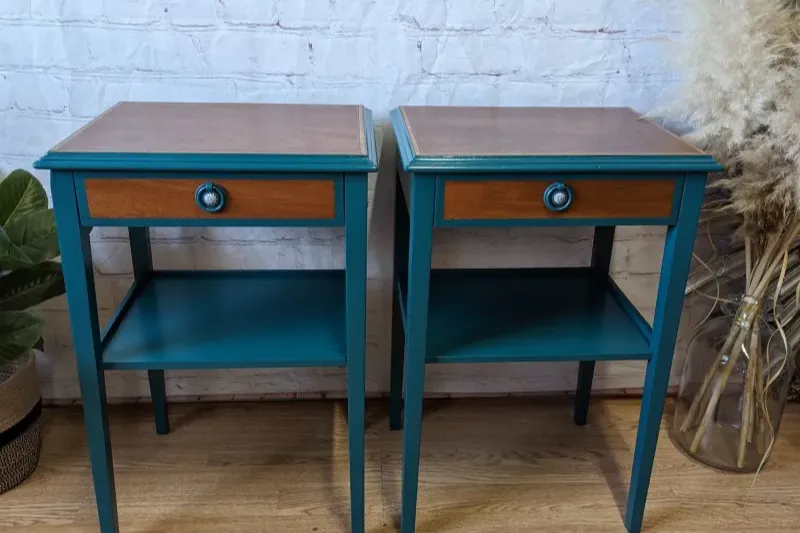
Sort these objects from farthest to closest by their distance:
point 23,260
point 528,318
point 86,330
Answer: point 528,318 < point 23,260 < point 86,330

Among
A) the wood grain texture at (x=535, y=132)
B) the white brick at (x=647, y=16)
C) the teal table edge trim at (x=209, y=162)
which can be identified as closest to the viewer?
the teal table edge trim at (x=209, y=162)

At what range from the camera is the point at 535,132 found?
1.45 m

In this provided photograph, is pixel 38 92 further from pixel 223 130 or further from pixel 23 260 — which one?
pixel 223 130

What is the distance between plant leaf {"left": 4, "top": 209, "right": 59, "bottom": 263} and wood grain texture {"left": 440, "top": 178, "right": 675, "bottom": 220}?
0.81 metres

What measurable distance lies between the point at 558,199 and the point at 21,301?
3.76 ft

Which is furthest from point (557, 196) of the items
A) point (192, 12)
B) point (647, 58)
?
point (192, 12)

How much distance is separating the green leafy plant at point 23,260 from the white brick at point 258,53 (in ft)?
1.59

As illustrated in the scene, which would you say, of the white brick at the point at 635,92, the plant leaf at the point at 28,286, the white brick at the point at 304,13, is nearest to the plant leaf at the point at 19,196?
the plant leaf at the point at 28,286

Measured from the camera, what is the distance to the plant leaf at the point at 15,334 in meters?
1.52

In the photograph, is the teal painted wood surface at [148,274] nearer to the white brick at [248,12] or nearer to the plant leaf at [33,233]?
the plant leaf at [33,233]

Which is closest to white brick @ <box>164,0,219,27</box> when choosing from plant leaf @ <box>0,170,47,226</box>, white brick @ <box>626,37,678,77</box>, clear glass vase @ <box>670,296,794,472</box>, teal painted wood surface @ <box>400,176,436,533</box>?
plant leaf @ <box>0,170,47,226</box>

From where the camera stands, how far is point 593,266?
1.82 meters

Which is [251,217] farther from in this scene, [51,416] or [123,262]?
[51,416]

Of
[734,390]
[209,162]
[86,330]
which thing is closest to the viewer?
[209,162]
